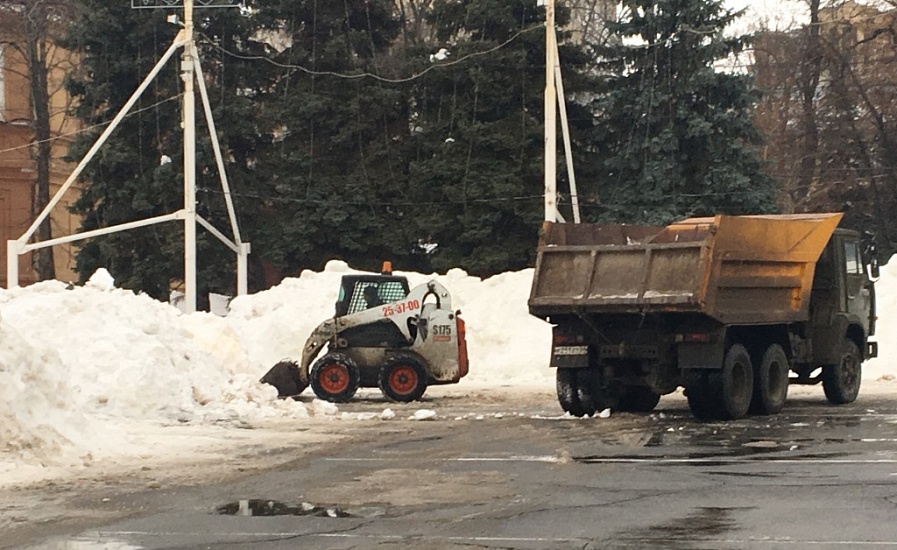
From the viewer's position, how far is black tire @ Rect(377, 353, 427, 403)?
22.4 meters

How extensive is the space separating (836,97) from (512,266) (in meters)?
12.9

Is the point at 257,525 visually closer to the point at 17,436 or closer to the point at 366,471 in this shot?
the point at 366,471

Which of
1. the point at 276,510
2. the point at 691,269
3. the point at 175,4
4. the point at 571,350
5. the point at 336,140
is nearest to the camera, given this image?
the point at 276,510

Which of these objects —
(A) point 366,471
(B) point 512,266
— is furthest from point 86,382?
(B) point 512,266

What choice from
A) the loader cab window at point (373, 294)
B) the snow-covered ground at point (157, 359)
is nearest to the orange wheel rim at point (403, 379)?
the loader cab window at point (373, 294)

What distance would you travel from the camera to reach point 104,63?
44.3 m

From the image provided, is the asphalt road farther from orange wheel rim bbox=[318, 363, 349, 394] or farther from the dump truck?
orange wheel rim bbox=[318, 363, 349, 394]

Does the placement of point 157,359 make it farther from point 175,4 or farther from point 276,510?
point 175,4

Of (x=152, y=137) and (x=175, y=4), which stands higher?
(x=175, y=4)

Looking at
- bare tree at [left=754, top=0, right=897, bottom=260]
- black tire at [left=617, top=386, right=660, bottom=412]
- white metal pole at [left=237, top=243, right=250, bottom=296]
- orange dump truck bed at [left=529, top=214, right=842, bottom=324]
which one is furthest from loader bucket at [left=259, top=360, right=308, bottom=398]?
bare tree at [left=754, top=0, right=897, bottom=260]

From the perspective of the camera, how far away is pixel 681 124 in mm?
39094

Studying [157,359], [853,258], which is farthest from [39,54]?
[853,258]

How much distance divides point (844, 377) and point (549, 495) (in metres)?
10.3

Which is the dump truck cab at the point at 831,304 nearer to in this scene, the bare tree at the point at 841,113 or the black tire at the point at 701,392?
the black tire at the point at 701,392
